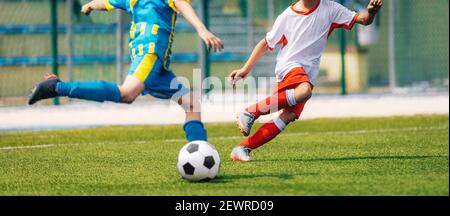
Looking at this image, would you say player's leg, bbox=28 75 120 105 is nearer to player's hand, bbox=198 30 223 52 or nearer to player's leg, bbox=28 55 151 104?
player's leg, bbox=28 55 151 104

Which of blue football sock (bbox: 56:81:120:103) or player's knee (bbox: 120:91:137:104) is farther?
player's knee (bbox: 120:91:137:104)

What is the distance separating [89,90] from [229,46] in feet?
41.6

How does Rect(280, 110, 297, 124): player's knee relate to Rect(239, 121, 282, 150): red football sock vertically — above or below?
above

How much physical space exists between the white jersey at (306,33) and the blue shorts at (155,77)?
48.2 inches

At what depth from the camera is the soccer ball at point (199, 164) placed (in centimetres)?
709

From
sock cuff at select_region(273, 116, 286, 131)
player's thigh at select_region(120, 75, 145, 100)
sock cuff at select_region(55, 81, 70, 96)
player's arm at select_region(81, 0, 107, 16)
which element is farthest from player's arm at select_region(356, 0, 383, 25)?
sock cuff at select_region(55, 81, 70, 96)

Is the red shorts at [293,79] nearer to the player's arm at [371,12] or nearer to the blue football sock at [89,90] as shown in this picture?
the player's arm at [371,12]

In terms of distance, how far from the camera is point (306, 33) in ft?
27.8

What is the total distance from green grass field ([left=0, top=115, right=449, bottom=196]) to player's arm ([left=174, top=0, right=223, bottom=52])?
38.7 inches

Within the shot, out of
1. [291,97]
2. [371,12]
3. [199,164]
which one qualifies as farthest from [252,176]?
[371,12]

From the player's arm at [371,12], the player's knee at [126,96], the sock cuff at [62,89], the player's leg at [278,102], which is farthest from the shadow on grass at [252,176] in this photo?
the player's arm at [371,12]

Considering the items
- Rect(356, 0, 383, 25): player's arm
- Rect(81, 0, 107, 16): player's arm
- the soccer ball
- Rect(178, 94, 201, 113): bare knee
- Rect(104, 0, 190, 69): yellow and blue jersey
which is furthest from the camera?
Rect(81, 0, 107, 16): player's arm

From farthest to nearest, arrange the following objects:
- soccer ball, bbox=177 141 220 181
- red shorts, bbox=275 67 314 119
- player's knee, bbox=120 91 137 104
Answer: red shorts, bbox=275 67 314 119, player's knee, bbox=120 91 137 104, soccer ball, bbox=177 141 220 181

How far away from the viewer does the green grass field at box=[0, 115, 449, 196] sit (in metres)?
6.75
